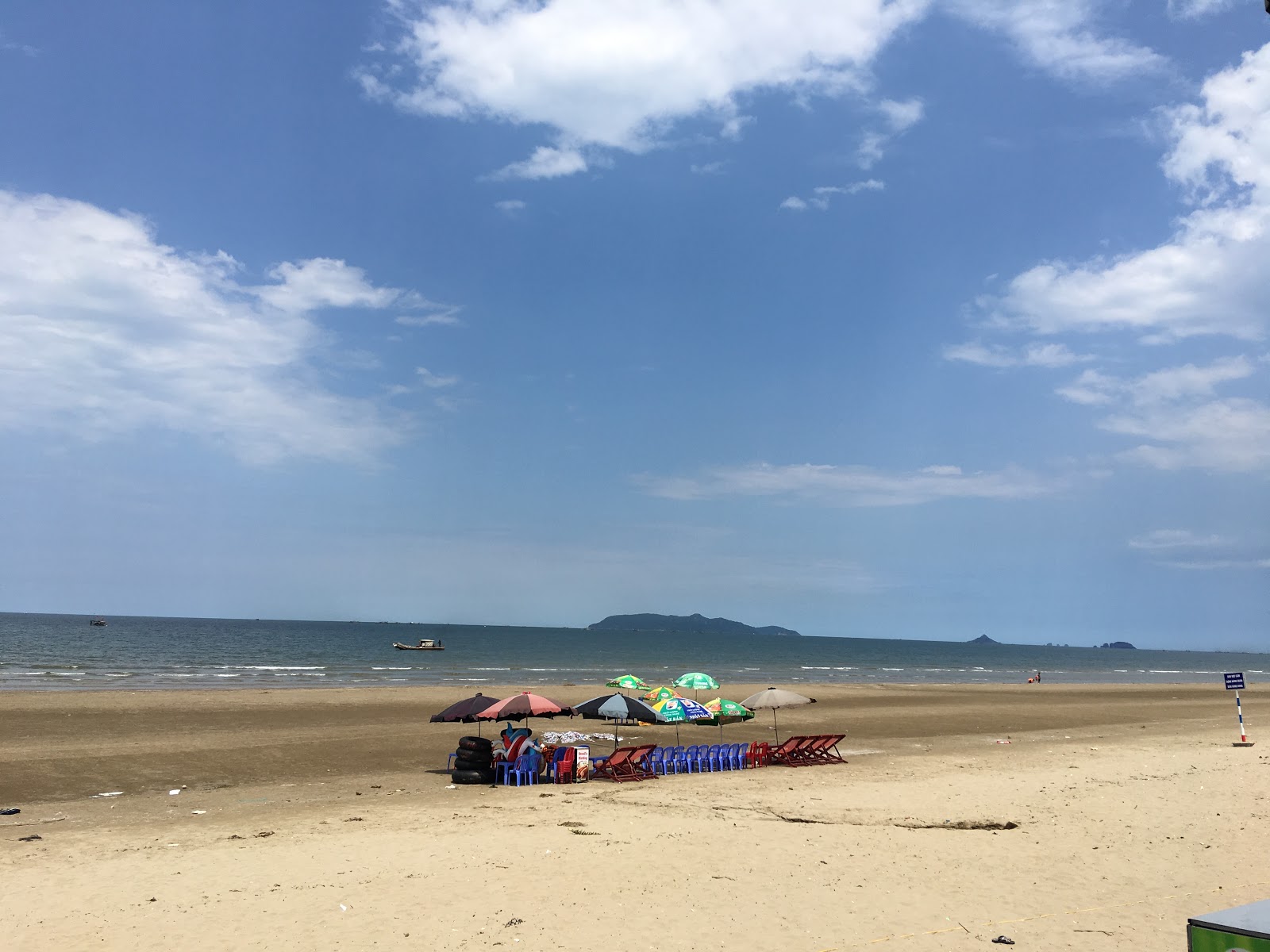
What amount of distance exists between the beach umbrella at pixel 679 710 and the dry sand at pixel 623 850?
115 cm

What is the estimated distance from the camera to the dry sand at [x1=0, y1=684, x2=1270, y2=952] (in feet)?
24.9

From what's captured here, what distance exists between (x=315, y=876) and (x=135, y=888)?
176 cm

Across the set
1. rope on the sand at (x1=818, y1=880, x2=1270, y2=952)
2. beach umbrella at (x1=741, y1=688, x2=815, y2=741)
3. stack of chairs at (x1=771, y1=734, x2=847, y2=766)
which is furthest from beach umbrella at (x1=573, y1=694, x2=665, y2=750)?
rope on the sand at (x1=818, y1=880, x2=1270, y2=952)

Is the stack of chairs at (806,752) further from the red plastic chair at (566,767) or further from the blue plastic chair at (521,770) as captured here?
the blue plastic chair at (521,770)

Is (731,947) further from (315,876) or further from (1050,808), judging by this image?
(1050,808)

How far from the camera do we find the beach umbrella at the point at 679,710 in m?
16.3

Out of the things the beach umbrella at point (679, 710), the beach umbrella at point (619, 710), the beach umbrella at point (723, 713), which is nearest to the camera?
the beach umbrella at point (619, 710)

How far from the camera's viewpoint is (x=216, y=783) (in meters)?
16.0

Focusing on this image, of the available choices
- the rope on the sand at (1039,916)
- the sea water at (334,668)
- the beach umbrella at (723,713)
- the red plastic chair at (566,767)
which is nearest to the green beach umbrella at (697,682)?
the beach umbrella at (723,713)

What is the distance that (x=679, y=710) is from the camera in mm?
→ 16531

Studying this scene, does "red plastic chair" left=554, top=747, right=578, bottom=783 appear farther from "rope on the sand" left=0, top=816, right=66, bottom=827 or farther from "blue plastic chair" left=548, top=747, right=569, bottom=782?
"rope on the sand" left=0, top=816, right=66, bottom=827

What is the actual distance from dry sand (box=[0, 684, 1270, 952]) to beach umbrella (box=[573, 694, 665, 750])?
4.09 feet

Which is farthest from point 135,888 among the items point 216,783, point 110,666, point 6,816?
point 110,666

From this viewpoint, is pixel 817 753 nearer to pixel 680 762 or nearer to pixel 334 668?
pixel 680 762
